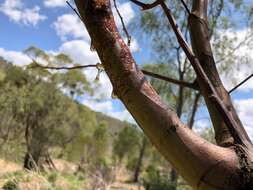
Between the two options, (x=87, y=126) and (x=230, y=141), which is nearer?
(x=230, y=141)

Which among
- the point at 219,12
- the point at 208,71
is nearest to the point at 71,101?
the point at 219,12

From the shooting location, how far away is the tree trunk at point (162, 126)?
31.0 inches

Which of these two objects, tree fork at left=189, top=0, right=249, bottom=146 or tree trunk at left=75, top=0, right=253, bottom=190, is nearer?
tree trunk at left=75, top=0, right=253, bottom=190

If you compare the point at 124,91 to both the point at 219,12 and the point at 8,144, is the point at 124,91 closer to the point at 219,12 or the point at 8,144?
the point at 219,12

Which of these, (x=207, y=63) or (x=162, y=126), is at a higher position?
(x=207, y=63)

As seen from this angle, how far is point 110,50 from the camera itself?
0.87m

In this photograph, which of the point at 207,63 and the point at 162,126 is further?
the point at 207,63

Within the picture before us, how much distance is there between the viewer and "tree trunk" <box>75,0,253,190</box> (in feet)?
2.58

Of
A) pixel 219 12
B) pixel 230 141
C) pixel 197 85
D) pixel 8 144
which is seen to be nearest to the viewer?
pixel 230 141

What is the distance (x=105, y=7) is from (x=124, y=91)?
0.61ft

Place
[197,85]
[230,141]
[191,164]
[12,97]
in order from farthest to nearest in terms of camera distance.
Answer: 1. [12,97]
2. [197,85]
3. [230,141]
4. [191,164]

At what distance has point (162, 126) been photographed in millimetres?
817

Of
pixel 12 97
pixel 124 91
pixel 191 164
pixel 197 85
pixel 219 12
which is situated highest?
pixel 219 12

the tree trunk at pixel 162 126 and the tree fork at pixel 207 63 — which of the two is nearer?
the tree trunk at pixel 162 126
